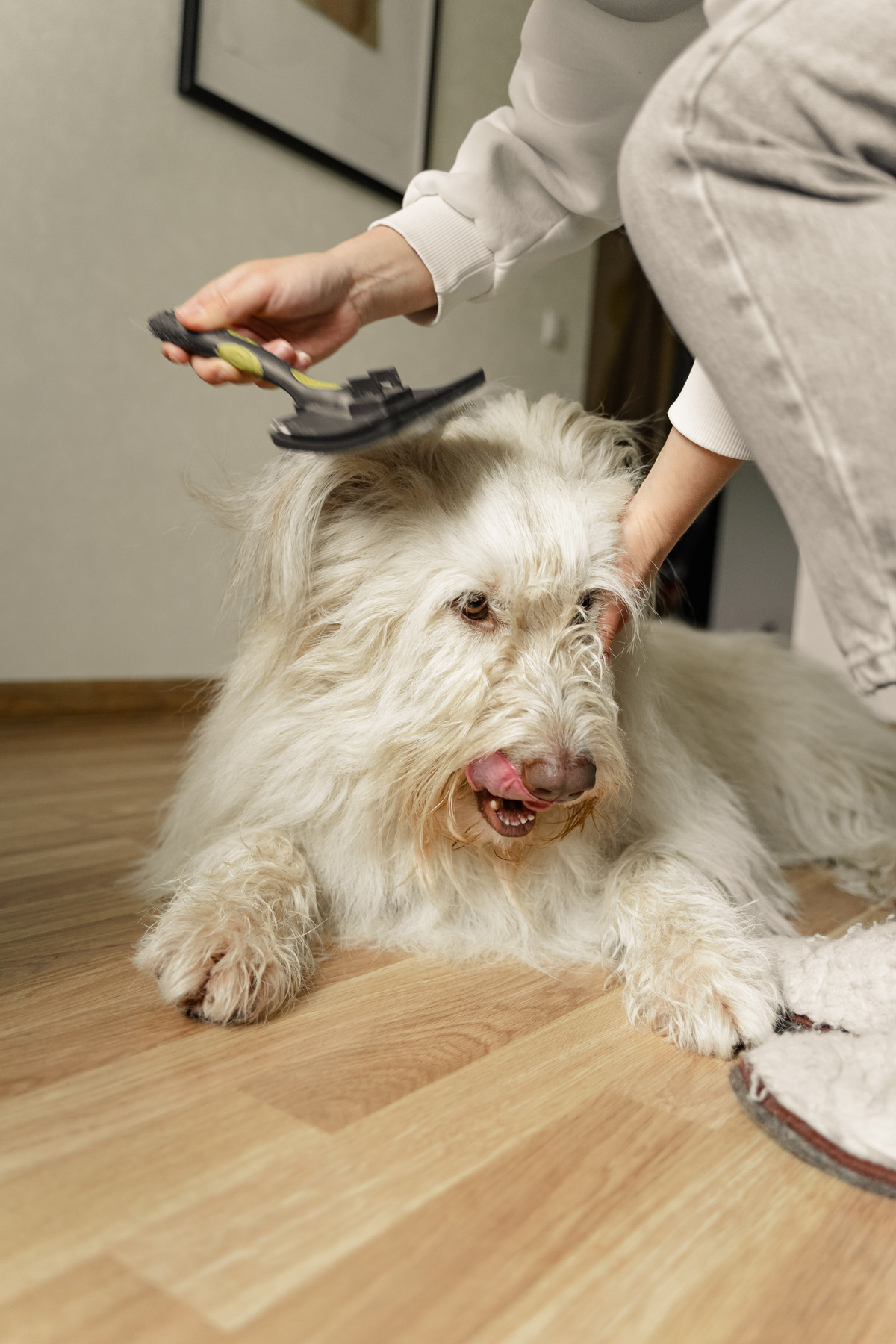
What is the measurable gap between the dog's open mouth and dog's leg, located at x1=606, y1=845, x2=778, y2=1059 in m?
0.17

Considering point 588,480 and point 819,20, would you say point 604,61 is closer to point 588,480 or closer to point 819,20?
point 588,480

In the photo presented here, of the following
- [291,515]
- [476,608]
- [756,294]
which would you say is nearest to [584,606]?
[476,608]

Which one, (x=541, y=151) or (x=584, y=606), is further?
(x=541, y=151)

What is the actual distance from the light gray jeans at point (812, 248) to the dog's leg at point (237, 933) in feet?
2.15

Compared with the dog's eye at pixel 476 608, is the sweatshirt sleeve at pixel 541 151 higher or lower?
higher

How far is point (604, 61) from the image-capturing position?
1405 mm

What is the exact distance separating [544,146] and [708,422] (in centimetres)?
60

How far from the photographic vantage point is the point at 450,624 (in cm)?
115

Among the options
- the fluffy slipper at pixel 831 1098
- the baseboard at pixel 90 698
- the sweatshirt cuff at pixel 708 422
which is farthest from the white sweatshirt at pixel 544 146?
the baseboard at pixel 90 698

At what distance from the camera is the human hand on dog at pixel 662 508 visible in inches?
45.1

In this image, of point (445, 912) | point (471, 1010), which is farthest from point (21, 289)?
point (471, 1010)

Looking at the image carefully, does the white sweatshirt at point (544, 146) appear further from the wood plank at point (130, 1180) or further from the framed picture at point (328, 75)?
the framed picture at point (328, 75)

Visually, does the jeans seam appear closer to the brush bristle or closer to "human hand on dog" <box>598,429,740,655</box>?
"human hand on dog" <box>598,429,740,655</box>

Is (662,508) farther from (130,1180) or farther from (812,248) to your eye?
(130,1180)
